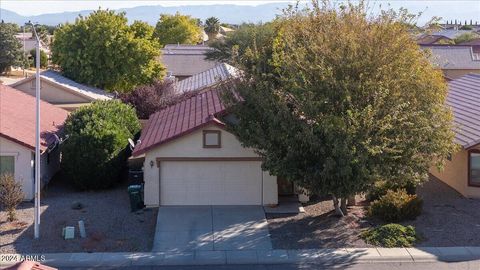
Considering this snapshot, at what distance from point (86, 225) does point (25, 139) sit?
469cm

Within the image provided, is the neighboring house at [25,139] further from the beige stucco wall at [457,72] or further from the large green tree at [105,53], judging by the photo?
the beige stucco wall at [457,72]

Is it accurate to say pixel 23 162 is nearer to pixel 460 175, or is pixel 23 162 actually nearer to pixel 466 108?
pixel 460 175

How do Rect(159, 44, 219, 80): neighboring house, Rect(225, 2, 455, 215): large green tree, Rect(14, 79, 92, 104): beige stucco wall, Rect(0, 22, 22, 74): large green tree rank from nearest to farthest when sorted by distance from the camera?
1. Rect(225, 2, 455, 215): large green tree
2. Rect(14, 79, 92, 104): beige stucco wall
3. Rect(159, 44, 219, 80): neighboring house
4. Rect(0, 22, 22, 74): large green tree

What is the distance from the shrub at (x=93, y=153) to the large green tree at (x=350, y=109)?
673 cm

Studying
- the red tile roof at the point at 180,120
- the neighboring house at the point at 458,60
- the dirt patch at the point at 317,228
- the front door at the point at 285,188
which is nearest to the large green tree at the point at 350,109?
the dirt patch at the point at 317,228

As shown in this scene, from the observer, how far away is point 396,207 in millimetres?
20328

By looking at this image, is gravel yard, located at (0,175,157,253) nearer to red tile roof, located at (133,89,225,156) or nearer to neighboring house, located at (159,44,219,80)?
red tile roof, located at (133,89,225,156)

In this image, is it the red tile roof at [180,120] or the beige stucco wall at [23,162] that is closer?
the red tile roof at [180,120]

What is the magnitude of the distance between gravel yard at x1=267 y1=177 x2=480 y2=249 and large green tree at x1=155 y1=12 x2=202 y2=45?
75.6 metres

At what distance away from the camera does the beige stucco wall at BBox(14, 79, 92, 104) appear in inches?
1567

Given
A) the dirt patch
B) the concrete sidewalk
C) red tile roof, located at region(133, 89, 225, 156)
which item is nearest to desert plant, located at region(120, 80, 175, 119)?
red tile roof, located at region(133, 89, 225, 156)

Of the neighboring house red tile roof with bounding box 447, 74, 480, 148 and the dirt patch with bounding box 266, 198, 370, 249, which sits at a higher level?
the neighboring house red tile roof with bounding box 447, 74, 480, 148

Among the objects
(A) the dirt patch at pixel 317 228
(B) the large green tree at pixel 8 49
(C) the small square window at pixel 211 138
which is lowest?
(A) the dirt patch at pixel 317 228

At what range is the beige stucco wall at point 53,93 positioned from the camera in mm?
39812
